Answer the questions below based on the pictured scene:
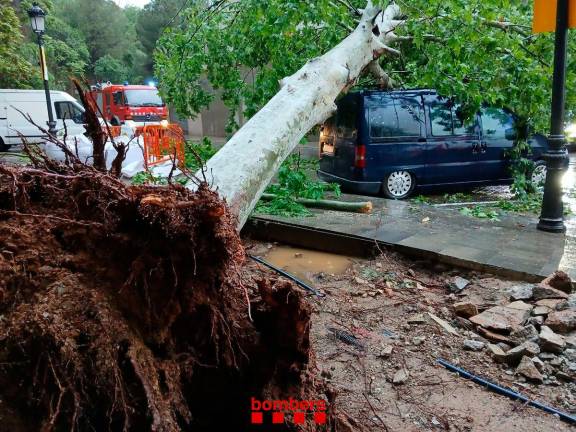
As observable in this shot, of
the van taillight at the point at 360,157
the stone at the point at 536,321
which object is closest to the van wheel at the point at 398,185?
the van taillight at the point at 360,157

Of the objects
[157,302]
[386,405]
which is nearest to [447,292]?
[386,405]

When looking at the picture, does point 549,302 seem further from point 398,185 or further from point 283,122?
point 398,185

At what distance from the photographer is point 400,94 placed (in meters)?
8.03

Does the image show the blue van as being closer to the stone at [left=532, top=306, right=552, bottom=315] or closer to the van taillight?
the van taillight

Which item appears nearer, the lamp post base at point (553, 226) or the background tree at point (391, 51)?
the lamp post base at point (553, 226)

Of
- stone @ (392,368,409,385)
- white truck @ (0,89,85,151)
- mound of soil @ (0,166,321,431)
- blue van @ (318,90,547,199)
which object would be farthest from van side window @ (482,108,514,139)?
white truck @ (0,89,85,151)

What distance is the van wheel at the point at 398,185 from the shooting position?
8.20 metres

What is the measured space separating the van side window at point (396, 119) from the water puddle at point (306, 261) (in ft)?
10.6

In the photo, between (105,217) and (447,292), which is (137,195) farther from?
(447,292)

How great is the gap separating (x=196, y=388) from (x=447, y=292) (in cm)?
317

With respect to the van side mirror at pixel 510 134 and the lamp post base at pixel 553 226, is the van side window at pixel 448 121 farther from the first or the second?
the lamp post base at pixel 553 226

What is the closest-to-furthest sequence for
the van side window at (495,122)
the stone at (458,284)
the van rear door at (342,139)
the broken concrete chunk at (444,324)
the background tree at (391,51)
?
the broken concrete chunk at (444,324) < the stone at (458,284) < the background tree at (391,51) < the van rear door at (342,139) < the van side window at (495,122)

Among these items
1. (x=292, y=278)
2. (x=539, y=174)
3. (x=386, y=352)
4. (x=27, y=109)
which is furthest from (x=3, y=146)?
(x=386, y=352)

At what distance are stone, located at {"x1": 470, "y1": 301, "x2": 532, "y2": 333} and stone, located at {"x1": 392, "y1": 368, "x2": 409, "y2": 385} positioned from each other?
91 centimetres
